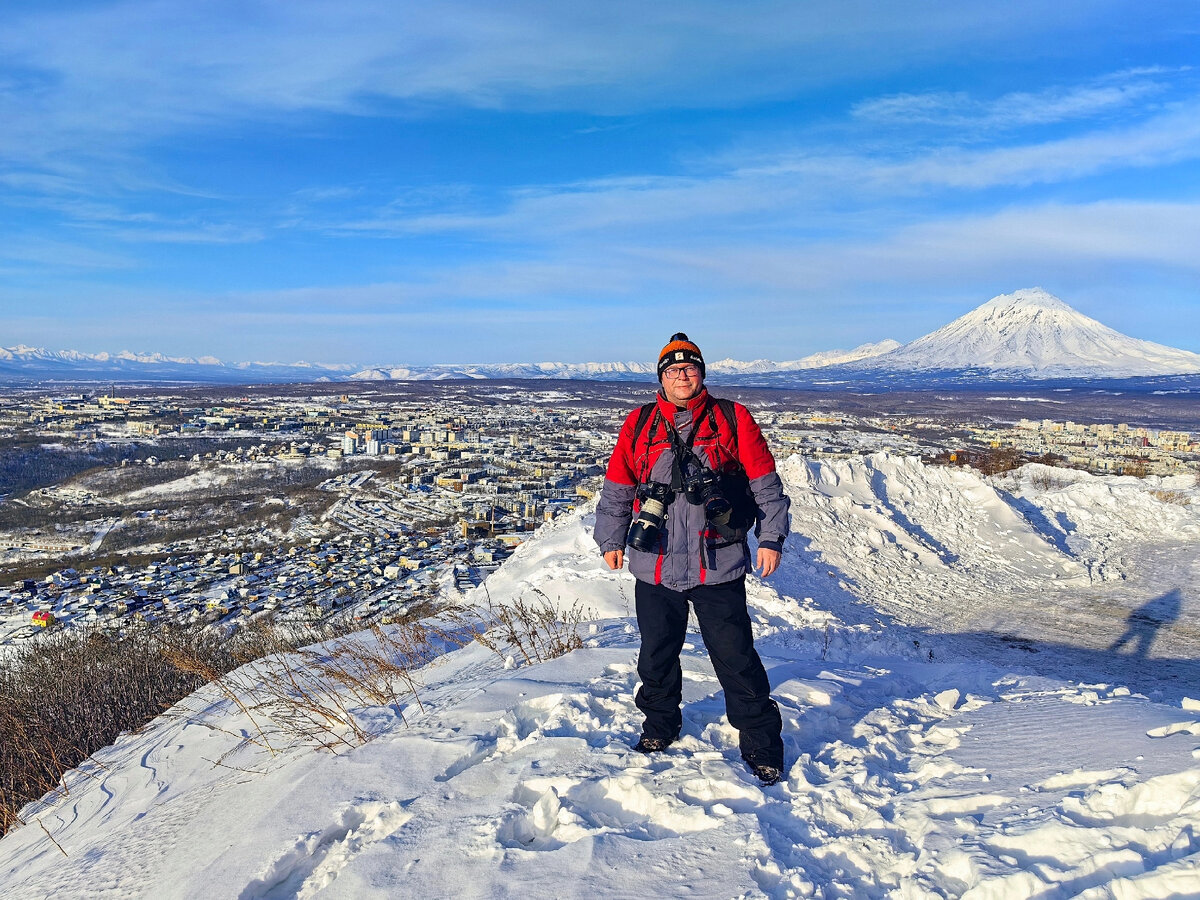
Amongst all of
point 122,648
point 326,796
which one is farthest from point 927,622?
point 122,648

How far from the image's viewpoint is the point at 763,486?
9.86ft

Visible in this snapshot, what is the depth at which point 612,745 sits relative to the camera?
9.86ft

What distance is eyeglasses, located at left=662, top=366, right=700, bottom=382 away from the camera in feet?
9.96

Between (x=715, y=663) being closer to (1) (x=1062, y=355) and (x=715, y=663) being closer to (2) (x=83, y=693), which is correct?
(2) (x=83, y=693)

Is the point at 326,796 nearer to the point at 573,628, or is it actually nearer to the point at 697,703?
the point at 697,703

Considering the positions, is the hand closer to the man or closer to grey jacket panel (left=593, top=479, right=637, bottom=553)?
the man

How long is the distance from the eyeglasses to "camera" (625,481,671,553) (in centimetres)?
51

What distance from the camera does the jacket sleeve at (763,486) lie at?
2980 millimetres

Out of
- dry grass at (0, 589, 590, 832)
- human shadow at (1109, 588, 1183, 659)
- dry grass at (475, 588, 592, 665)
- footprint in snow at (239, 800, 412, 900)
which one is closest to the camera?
footprint in snow at (239, 800, 412, 900)

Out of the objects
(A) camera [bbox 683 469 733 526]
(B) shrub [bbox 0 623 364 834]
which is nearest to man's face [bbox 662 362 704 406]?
(A) camera [bbox 683 469 733 526]

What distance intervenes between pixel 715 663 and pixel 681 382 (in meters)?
1.31

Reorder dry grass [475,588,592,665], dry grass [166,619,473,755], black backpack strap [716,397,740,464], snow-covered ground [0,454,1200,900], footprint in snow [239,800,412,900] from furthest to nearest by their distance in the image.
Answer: dry grass [475,588,592,665], dry grass [166,619,473,755], black backpack strap [716,397,740,464], footprint in snow [239,800,412,900], snow-covered ground [0,454,1200,900]

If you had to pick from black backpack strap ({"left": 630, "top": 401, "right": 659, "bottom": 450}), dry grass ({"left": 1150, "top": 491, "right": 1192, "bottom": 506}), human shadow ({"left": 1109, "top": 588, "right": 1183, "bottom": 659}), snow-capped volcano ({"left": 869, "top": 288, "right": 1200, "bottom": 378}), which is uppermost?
snow-capped volcano ({"left": 869, "top": 288, "right": 1200, "bottom": 378})

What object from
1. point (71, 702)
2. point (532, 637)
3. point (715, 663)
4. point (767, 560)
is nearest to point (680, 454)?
point (767, 560)
